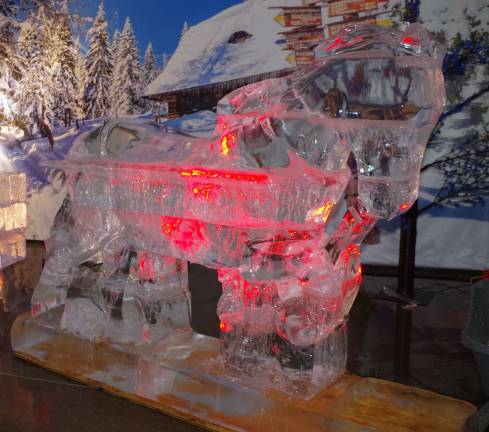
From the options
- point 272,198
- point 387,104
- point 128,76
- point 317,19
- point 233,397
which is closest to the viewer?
point 387,104

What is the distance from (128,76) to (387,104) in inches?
Result: 163

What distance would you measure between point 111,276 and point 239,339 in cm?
60

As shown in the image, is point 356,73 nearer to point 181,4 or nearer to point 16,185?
point 16,185

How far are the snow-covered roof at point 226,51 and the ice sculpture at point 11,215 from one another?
173 centimetres

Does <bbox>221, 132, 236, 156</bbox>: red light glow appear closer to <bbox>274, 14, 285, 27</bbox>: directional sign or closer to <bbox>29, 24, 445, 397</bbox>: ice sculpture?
<bbox>29, 24, 445, 397</bbox>: ice sculpture

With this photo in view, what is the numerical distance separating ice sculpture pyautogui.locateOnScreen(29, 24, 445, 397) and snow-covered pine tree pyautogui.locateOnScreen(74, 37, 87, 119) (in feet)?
11.3

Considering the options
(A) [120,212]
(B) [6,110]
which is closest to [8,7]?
(B) [6,110]

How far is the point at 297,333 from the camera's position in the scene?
1.64 m

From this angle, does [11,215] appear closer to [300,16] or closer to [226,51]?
[226,51]

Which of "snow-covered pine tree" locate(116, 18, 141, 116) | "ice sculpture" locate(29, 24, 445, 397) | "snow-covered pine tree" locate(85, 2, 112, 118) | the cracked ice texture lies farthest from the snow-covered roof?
"ice sculpture" locate(29, 24, 445, 397)

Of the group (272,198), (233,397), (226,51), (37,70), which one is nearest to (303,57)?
(226,51)

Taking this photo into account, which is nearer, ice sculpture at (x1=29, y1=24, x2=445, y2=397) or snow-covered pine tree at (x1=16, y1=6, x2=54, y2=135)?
ice sculpture at (x1=29, y1=24, x2=445, y2=397)

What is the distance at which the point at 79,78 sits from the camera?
5363mm

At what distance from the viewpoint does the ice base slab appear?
1.58m
